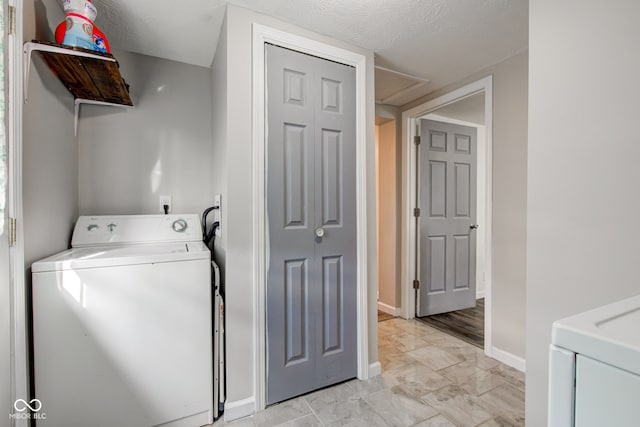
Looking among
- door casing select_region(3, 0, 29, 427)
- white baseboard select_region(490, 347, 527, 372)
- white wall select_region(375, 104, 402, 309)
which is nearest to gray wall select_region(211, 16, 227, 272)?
door casing select_region(3, 0, 29, 427)

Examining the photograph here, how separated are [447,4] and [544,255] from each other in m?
1.41

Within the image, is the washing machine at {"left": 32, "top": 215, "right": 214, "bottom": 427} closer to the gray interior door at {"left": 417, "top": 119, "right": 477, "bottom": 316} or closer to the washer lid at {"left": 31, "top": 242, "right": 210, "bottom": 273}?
the washer lid at {"left": 31, "top": 242, "right": 210, "bottom": 273}

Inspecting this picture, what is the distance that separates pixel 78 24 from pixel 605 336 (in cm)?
211

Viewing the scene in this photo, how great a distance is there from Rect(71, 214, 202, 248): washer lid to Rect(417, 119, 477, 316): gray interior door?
7.41 ft

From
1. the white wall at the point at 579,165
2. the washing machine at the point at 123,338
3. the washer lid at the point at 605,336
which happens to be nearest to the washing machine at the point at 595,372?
the washer lid at the point at 605,336

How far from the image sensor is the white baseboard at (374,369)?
193 centimetres

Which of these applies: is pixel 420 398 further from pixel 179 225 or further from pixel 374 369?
pixel 179 225

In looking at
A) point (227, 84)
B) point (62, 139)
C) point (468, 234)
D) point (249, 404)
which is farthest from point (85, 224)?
point (468, 234)

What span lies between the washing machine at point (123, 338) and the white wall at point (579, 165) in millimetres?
1589

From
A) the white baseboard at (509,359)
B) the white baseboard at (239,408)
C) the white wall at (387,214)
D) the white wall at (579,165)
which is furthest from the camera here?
the white wall at (387,214)

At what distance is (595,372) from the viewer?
0.47 m

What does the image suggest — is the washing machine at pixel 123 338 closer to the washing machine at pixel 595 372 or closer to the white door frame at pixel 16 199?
the white door frame at pixel 16 199

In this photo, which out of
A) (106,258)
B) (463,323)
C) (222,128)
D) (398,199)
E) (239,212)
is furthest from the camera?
(398,199)

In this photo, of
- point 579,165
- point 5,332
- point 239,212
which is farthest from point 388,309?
point 5,332
